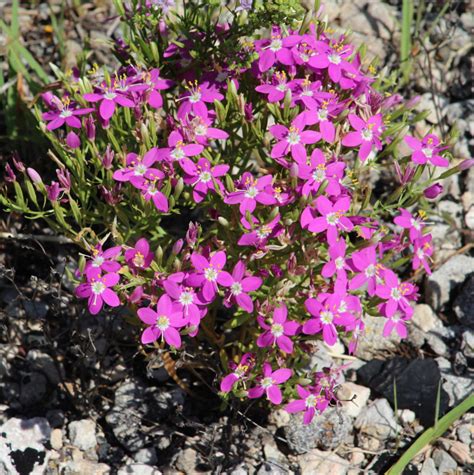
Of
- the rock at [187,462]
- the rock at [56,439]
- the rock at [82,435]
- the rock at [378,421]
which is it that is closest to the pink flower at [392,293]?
the rock at [378,421]

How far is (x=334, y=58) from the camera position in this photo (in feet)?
11.3

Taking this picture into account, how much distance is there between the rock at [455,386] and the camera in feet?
13.7

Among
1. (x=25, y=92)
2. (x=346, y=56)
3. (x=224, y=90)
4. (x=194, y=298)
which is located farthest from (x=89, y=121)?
(x=25, y=92)

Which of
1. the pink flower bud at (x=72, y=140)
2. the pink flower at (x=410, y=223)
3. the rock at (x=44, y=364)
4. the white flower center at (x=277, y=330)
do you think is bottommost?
the rock at (x=44, y=364)

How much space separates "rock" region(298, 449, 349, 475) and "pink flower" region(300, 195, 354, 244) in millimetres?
1501

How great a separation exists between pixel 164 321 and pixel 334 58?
150 cm

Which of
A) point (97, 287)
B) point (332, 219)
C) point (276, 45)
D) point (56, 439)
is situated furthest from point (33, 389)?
point (276, 45)

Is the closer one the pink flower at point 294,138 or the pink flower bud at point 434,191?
the pink flower at point 294,138

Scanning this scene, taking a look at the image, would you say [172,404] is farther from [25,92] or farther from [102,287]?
[25,92]

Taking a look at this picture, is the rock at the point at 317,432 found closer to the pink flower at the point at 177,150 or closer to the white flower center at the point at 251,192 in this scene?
the white flower center at the point at 251,192

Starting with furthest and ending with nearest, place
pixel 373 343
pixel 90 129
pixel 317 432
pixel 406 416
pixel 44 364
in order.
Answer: pixel 373 343, pixel 44 364, pixel 406 416, pixel 317 432, pixel 90 129

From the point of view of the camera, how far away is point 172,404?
4.13 meters

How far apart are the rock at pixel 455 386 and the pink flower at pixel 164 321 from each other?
1879 millimetres

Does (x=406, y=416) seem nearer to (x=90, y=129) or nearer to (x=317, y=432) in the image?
(x=317, y=432)
